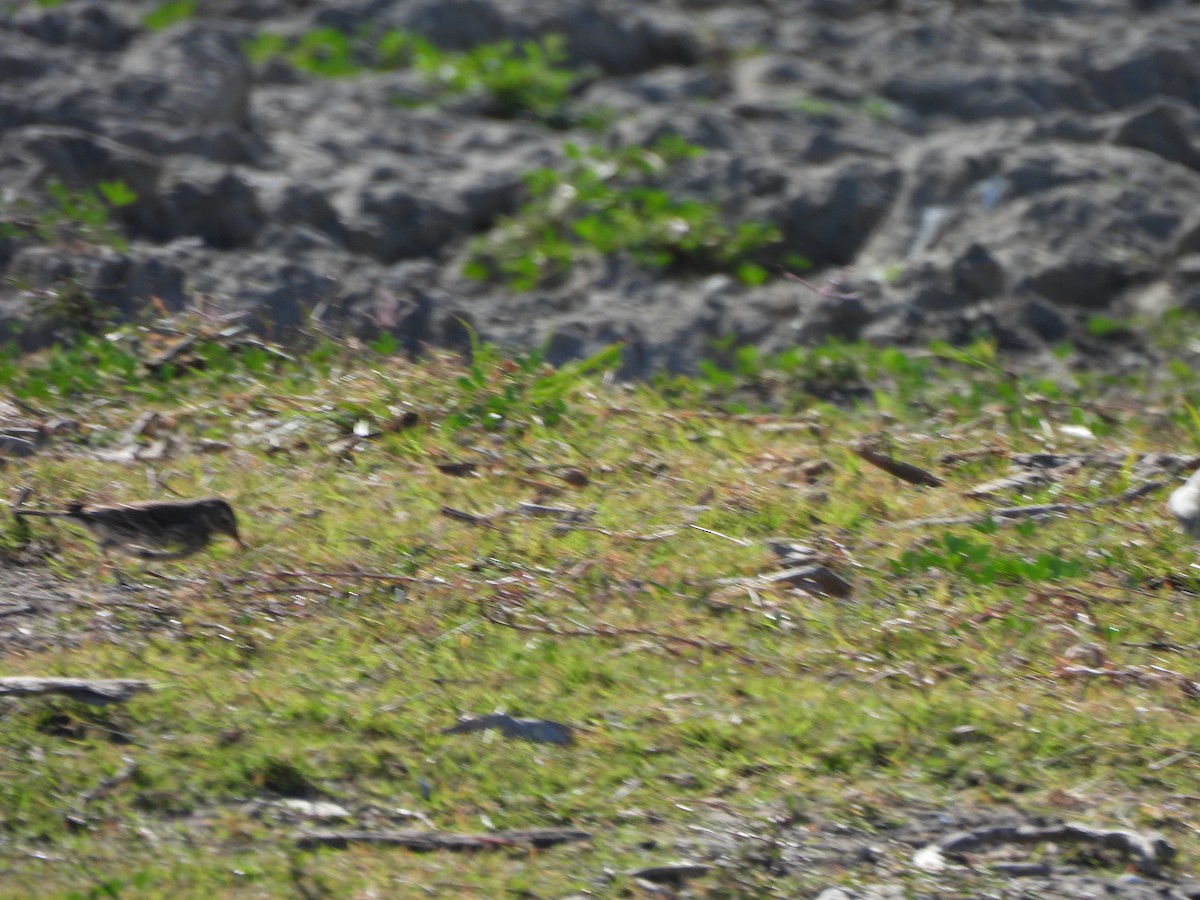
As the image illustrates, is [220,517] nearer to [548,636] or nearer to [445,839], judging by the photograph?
[548,636]

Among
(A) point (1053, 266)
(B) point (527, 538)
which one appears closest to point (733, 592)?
(B) point (527, 538)

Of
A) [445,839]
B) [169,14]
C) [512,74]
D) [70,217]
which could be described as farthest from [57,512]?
[169,14]

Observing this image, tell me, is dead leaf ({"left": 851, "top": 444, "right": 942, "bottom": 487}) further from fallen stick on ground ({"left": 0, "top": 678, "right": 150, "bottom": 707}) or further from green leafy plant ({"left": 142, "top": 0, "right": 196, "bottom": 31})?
green leafy plant ({"left": 142, "top": 0, "right": 196, "bottom": 31})

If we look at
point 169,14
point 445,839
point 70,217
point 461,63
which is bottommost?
point 445,839

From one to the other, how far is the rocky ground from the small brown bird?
62.3 inches

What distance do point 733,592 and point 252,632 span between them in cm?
106

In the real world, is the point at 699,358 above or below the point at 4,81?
below

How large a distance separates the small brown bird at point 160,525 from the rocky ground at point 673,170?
5.19 ft

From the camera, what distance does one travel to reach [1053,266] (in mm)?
6406

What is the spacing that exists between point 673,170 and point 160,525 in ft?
11.9

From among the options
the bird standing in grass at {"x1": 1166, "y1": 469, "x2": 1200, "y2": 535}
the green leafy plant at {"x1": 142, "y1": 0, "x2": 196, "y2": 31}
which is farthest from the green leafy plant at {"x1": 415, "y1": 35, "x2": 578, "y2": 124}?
the bird standing in grass at {"x1": 1166, "y1": 469, "x2": 1200, "y2": 535}

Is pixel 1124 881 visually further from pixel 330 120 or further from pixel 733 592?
pixel 330 120

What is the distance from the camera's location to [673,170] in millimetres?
6926

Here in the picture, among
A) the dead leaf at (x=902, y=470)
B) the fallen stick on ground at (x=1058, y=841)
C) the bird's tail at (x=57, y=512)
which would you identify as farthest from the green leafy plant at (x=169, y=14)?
the fallen stick on ground at (x=1058, y=841)
